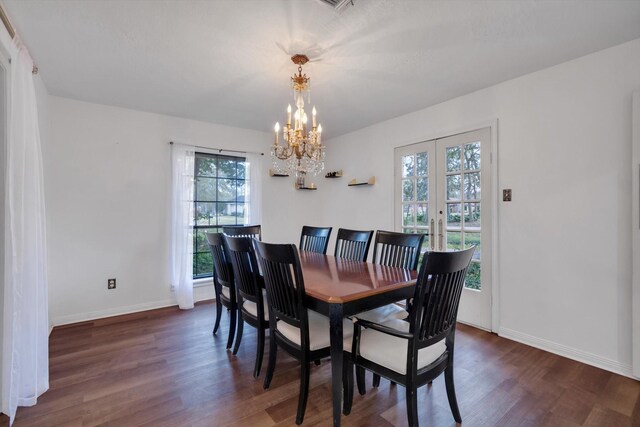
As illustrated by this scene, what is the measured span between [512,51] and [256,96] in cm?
235

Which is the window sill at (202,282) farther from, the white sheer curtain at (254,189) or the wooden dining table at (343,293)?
the wooden dining table at (343,293)

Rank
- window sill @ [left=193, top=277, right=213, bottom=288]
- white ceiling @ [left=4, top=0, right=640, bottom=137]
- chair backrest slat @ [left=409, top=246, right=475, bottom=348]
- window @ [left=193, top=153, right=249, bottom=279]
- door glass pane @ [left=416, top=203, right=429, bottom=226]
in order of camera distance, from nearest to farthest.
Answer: chair backrest slat @ [left=409, top=246, right=475, bottom=348], white ceiling @ [left=4, top=0, right=640, bottom=137], door glass pane @ [left=416, top=203, right=429, bottom=226], window sill @ [left=193, top=277, right=213, bottom=288], window @ [left=193, top=153, right=249, bottom=279]

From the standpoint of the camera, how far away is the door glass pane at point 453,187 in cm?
312

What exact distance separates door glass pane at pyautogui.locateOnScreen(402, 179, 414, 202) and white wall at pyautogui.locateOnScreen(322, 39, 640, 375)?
3.00ft

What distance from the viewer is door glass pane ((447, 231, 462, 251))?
3.10 meters

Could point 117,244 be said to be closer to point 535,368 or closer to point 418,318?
point 418,318

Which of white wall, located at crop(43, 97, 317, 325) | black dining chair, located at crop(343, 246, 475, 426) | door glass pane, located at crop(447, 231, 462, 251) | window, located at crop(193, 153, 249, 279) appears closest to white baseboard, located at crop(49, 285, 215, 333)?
white wall, located at crop(43, 97, 317, 325)

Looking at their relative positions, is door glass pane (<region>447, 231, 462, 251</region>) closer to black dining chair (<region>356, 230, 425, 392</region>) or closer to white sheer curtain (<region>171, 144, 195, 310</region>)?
black dining chair (<region>356, 230, 425, 392</region>)

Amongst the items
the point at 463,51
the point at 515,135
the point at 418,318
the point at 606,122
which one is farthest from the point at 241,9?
the point at 606,122

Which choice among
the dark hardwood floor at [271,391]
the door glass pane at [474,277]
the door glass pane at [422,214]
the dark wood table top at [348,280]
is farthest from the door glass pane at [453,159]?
the dark hardwood floor at [271,391]

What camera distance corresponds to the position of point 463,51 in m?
2.23

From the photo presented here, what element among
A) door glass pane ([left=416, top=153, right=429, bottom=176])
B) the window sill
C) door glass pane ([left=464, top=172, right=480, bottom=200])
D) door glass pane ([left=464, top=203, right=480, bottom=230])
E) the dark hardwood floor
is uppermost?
door glass pane ([left=416, top=153, right=429, bottom=176])

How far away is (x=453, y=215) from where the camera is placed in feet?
10.3

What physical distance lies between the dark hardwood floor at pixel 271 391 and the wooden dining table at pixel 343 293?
448 mm
